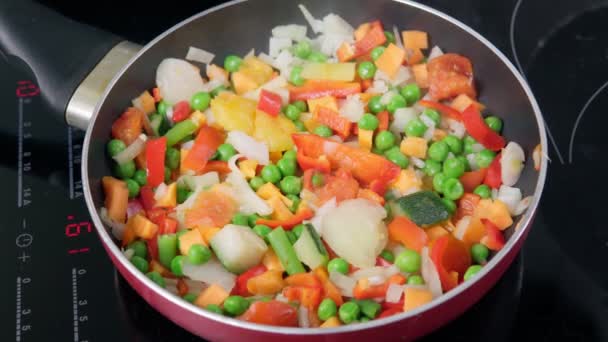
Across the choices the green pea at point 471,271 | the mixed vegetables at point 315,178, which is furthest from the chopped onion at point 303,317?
the green pea at point 471,271

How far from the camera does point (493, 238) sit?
182 cm

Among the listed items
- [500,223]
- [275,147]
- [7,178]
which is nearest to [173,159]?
[275,147]

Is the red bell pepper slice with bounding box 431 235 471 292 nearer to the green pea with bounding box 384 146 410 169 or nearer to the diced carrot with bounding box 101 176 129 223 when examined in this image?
the green pea with bounding box 384 146 410 169

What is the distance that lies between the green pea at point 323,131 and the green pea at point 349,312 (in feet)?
1.89

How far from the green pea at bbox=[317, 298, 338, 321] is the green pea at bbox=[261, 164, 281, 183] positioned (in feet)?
1.42

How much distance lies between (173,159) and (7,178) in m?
0.45

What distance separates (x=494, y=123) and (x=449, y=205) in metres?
0.30

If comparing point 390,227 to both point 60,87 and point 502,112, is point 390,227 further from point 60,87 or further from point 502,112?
point 60,87

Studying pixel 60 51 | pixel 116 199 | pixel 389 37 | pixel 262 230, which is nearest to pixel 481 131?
pixel 389 37

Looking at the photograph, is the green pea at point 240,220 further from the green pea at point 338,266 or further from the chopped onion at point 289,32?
the chopped onion at point 289,32

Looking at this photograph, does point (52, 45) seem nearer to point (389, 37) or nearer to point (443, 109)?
point (389, 37)

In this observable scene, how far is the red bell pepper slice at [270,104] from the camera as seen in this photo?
209 cm

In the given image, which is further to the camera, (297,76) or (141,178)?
(297,76)

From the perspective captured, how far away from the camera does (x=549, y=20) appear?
232 centimetres
